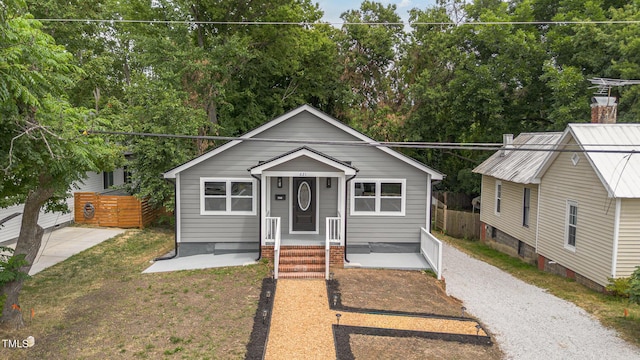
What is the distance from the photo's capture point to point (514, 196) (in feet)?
58.0

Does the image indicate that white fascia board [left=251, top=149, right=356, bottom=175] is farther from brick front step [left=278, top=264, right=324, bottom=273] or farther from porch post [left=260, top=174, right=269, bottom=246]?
brick front step [left=278, top=264, right=324, bottom=273]

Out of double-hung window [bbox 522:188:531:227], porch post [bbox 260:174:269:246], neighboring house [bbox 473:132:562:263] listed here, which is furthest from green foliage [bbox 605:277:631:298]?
porch post [bbox 260:174:269:246]

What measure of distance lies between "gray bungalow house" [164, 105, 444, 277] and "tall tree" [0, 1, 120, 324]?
17.5 ft

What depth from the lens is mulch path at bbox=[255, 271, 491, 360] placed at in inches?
290

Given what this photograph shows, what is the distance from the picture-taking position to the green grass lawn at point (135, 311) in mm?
7141

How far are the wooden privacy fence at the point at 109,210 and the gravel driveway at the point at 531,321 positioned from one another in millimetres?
13843

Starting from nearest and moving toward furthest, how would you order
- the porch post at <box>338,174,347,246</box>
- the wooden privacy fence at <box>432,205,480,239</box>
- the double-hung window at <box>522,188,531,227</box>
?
1. the porch post at <box>338,174,347,246</box>
2. the double-hung window at <box>522,188,531,227</box>
3. the wooden privacy fence at <box>432,205,480,239</box>

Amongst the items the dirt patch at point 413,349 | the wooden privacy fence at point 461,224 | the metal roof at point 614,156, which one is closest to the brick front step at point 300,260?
the dirt patch at point 413,349

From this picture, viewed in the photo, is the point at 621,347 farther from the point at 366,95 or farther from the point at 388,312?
the point at 366,95

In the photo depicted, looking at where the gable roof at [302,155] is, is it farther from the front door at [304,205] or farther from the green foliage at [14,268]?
the green foliage at [14,268]

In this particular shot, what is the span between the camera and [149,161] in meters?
18.0

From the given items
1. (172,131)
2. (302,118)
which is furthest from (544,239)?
(172,131)

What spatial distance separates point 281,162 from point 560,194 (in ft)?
30.7

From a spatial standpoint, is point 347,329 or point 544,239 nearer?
point 347,329
